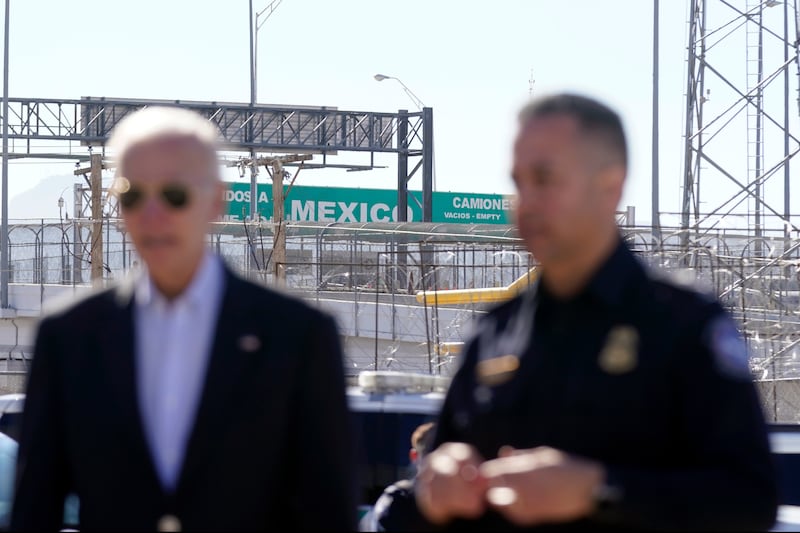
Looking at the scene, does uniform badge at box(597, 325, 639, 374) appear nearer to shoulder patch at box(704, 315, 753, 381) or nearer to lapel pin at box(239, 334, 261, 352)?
shoulder patch at box(704, 315, 753, 381)

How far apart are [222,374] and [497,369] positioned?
1.86 feet

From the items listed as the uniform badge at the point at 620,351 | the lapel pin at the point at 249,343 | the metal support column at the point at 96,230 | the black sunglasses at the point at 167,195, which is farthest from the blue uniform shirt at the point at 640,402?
the metal support column at the point at 96,230

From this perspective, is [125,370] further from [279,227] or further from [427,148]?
[427,148]

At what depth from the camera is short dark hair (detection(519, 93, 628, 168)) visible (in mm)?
2422

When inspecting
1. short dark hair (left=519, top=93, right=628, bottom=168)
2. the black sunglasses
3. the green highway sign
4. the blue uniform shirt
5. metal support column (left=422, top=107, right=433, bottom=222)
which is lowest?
the blue uniform shirt

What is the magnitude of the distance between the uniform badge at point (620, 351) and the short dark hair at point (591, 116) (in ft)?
1.05

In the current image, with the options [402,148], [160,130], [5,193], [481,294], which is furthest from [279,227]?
[402,148]

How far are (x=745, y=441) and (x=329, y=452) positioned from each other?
87 cm

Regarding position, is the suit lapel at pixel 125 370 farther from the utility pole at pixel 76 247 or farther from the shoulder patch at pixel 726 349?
the utility pole at pixel 76 247

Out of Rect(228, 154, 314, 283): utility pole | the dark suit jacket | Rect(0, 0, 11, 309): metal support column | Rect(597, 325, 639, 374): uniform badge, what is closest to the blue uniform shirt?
Rect(597, 325, 639, 374): uniform badge

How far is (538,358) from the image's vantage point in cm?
241

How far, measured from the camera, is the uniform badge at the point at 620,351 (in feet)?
7.58

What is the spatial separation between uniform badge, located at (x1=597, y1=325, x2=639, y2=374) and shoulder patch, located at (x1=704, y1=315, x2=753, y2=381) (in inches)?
5.0

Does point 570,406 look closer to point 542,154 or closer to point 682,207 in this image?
point 542,154
